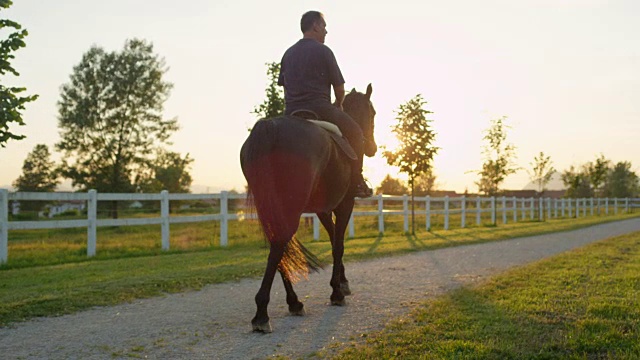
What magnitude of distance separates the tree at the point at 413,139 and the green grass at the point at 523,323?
13.5 meters

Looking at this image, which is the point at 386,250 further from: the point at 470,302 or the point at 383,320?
the point at 383,320

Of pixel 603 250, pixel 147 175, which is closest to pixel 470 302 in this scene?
pixel 603 250

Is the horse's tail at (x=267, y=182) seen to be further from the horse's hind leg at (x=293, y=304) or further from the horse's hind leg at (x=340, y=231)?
the horse's hind leg at (x=340, y=231)

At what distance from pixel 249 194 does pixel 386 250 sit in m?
7.81

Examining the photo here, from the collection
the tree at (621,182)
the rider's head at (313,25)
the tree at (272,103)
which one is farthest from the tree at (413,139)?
the tree at (621,182)

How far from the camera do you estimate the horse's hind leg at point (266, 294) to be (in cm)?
442

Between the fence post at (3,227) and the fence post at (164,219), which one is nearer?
the fence post at (3,227)

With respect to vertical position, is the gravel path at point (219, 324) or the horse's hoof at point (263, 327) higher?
the horse's hoof at point (263, 327)

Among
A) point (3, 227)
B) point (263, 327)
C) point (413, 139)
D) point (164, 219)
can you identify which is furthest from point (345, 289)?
point (413, 139)

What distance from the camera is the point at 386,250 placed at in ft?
40.4

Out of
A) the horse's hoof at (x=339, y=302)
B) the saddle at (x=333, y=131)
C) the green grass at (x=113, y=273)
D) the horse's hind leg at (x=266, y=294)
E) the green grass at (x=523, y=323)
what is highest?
the saddle at (x=333, y=131)

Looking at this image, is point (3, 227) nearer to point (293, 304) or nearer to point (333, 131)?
point (293, 304)

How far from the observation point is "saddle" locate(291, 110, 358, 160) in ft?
17.4

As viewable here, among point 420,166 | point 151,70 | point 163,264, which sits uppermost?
point 151,70
